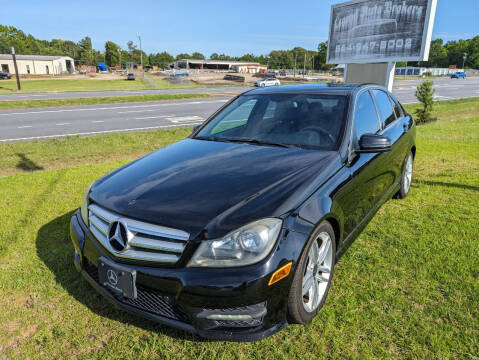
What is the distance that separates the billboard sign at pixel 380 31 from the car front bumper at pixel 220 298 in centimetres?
1221

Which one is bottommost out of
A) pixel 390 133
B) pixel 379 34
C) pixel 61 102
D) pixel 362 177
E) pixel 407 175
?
pixel 61 102

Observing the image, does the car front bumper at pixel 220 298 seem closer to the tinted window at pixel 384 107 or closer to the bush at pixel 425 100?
the tinted window at pixel 384 107

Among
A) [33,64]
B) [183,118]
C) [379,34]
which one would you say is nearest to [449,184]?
[379,34]

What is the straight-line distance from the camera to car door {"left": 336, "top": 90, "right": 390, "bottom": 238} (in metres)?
2.84

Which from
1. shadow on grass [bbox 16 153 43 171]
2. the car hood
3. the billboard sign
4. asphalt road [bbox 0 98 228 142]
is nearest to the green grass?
asphalt road [bbox 0 98 228 142]

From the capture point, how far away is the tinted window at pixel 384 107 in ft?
12.9

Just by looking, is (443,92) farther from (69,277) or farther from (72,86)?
(72,86)

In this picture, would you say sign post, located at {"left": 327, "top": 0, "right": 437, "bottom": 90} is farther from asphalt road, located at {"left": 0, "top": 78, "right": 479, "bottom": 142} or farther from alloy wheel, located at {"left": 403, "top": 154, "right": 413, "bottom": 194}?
alloy wheel, located at {"left": 403, "top": 154, "right": 413, "bottom": 194}

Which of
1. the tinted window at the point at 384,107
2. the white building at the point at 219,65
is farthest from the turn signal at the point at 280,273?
the white building at the point at 219,65

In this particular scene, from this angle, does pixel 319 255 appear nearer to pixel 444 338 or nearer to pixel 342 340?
pixel 342 340

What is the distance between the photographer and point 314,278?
245cm

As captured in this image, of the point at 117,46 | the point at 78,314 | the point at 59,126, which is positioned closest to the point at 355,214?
the point at 78,314

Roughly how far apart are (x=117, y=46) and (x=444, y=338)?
136054mm

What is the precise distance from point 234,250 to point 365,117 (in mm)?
2203
